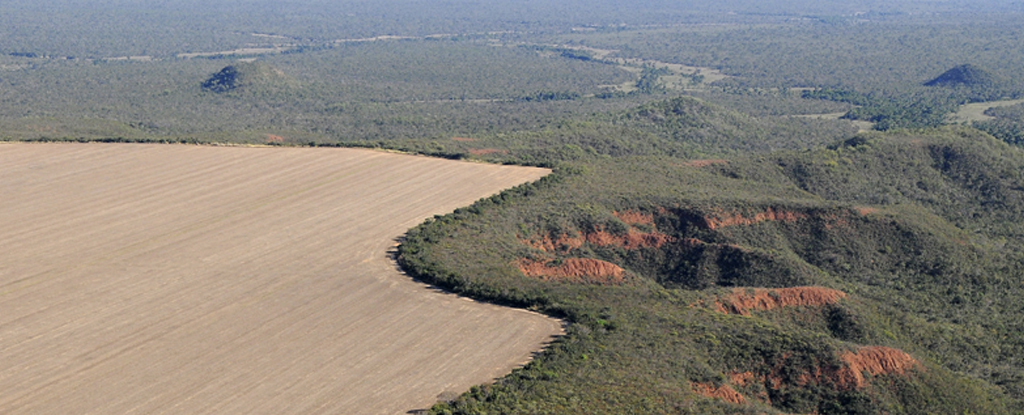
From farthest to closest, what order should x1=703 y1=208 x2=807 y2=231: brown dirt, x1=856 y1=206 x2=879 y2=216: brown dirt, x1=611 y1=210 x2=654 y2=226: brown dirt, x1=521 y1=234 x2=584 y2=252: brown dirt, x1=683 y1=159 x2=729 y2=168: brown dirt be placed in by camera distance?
x1=683 y1=159 x2=729 y2=168: brown dirt
x1=856 y1=206 x2=879 y2=216: brown dirt
x1=611 y1=210 x2=654 y2=226: brown dirt
x1=703 y1=208 x2=807 y2=231: brown dirt
x1=521 y1=234 x2=584 y2=252: brown dirt

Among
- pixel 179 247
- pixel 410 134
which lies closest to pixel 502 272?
pixel 179 247

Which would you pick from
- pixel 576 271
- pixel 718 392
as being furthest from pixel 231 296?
pixel 718 392

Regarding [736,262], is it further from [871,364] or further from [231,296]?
[231,296]

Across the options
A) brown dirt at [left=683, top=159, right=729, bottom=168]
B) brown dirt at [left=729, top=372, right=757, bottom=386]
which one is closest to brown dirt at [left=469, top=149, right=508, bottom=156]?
brown dirt at [left=683, top=159, right=729, bottom=168]

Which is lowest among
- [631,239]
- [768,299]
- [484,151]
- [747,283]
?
[484,151]

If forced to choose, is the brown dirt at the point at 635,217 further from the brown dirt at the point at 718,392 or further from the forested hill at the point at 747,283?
the brown dirt at the point at 718,392

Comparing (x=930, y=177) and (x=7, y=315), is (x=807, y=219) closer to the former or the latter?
(x=930, y=177)

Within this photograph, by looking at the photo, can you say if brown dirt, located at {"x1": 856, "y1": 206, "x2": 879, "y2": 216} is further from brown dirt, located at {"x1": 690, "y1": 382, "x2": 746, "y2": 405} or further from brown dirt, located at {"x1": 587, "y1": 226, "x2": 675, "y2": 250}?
brown dirt, located at {"x1": 690, "y1": 382, "x2": 746, "y2": 405}
